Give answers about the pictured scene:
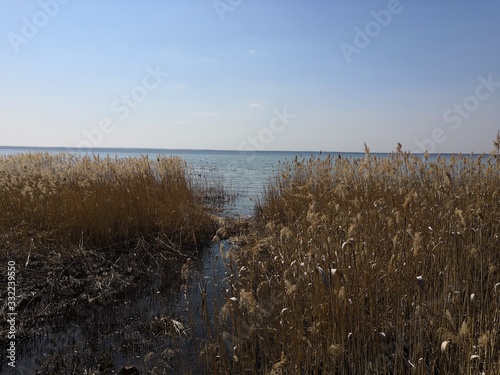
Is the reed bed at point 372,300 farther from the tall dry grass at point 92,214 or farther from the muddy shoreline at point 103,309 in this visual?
the tall dry grass at point 92,214

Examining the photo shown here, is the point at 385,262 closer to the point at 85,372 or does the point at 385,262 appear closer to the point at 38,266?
the point at 85,372

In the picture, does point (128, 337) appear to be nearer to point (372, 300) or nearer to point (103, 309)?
point (103, 309)

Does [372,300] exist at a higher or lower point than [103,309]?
higher

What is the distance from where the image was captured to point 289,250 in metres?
4.34

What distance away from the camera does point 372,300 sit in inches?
120

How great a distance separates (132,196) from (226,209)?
14.3ft

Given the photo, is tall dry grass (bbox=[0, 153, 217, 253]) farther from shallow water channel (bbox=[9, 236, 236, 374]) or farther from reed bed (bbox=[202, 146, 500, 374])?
reed bed (bbox=[202, 146, 500, 374])

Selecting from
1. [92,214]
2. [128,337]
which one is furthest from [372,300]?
[92,214]

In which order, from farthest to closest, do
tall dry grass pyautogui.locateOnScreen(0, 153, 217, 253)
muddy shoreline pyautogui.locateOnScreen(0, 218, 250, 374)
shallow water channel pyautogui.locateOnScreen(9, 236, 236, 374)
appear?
tall dry grass pyautogui.locateOnScreen(0, 153, 217, 253) < muddy shoreline pyautogui.locateOnScreen(0, 218, 250, 374) < shallow water channel pyautogui.locateOnScreen(9, 236, 236, 374)

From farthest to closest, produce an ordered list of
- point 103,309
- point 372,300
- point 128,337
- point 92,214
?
point 92,214
point 103,309
point 128,337
point 372,300

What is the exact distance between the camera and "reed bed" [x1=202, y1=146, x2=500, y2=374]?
8.05 feet

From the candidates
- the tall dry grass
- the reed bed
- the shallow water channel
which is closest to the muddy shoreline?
the shallow water channel

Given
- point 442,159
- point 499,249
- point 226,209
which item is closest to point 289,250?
point 499,249

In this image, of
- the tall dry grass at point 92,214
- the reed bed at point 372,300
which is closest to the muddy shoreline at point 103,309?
the tall dry grass at point 92,214
